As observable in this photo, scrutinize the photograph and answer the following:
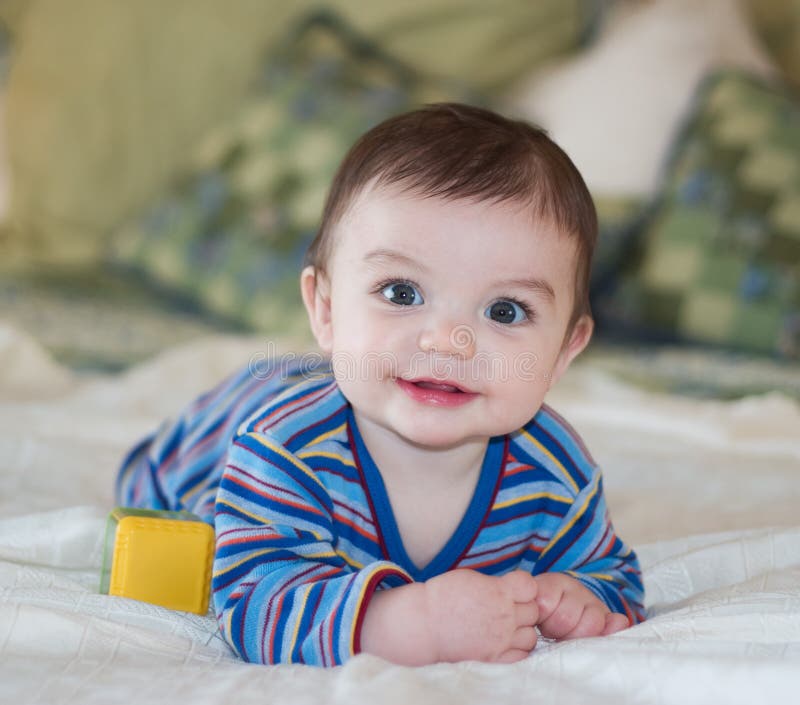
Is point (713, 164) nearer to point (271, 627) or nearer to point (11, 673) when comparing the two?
point (271, 627)

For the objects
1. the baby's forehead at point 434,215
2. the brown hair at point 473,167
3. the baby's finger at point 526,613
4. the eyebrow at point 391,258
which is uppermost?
the brown hair at point 473,167

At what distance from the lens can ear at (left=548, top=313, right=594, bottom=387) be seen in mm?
965

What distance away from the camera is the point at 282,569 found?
0.83m

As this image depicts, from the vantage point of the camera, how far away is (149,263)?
2.06 m

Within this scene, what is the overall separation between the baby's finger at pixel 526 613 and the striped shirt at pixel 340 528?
3.5 inches

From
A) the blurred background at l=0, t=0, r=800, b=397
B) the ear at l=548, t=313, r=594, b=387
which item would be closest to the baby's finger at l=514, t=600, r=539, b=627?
the ear at l=548, t=313, r=594, b=387

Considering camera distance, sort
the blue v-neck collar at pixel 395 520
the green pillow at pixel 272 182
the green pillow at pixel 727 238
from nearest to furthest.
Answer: the blue v-neck collar at pixel 395 520 → the green pillow at pixel 727 238 → the green pillow at pixel 272 182

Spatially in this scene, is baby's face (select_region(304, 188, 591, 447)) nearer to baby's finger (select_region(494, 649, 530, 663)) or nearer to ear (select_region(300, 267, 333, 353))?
ear (select_region(300, 267, 333, 353))

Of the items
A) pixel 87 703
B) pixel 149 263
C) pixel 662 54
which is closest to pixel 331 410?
pixel 87 703

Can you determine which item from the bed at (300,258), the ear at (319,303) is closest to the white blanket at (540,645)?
the bed at (300,258)

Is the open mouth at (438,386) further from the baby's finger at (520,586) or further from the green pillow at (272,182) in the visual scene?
the green pillow at (272,182)

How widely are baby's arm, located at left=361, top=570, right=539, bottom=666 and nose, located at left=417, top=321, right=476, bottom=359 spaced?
0.56ft

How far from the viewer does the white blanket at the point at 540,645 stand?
2.34 feet

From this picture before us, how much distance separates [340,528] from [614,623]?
245mm
